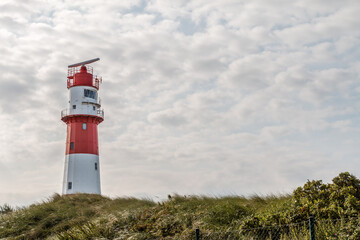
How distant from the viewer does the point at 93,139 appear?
32250 mm

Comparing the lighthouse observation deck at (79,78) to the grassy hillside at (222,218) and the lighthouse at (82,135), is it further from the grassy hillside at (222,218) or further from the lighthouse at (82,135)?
the grassy hillside at (222,218)

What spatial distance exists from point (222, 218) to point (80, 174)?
65.1 feet

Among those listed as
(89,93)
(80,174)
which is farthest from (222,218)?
(89,93)

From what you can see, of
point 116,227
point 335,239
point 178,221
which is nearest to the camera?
point 335,239

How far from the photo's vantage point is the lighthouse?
31.1 meters

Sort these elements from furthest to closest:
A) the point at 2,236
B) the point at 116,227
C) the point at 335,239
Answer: the point at 2,236, the point at 116,227, the point at 335,239

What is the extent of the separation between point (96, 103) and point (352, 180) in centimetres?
2402

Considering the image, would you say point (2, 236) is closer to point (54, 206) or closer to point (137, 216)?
point (54, 206)

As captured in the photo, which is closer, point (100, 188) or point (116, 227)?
point (116, 227)

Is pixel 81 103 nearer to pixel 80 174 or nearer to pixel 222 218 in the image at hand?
pixel 80 174

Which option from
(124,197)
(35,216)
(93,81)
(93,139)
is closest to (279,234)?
(124,197)

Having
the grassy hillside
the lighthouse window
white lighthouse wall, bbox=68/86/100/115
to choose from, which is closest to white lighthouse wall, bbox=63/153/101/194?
white lighthouse wall, bbox=68/86/100/115

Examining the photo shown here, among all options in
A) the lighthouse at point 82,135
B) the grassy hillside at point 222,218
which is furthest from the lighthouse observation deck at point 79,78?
the grassy hillside at point 222,218

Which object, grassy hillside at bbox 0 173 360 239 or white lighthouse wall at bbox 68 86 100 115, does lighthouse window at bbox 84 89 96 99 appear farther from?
grassy hillside at bbox 0 173 360 239
